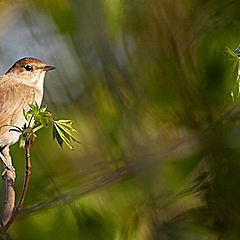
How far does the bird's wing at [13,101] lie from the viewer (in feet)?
3.10

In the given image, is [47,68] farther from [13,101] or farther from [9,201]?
[9,201]

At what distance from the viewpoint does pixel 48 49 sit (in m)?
1.03

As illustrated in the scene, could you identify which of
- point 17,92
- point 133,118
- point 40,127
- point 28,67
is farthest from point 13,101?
point 40,127

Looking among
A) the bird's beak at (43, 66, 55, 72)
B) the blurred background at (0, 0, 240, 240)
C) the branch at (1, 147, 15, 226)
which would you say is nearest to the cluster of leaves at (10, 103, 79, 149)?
the branch at (1, 147, 15, 226)

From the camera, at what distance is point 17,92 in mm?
1031

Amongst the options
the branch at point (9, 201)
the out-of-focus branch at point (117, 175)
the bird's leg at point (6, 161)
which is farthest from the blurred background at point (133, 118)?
the branch at point (9, 201)

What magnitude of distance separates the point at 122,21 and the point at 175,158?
1.28 feet

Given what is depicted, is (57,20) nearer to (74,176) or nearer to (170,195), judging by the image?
(74,176)

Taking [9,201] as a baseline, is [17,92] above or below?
above

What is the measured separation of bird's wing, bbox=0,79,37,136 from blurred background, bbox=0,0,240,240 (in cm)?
5

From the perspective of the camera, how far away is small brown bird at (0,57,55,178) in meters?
0.92

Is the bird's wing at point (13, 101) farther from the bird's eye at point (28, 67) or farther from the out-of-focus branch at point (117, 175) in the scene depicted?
the out-of-focus branch at point (117, 175)

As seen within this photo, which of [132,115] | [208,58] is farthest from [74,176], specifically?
[208,58]

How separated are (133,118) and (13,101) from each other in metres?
0.31
